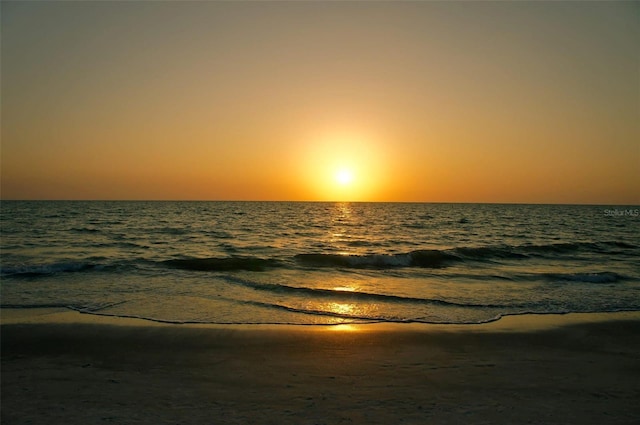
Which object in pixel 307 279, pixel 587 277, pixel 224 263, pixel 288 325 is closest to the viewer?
pixel 288 325

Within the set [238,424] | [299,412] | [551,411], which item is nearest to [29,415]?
[238,424]

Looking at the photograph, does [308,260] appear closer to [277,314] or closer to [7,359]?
[277,314]

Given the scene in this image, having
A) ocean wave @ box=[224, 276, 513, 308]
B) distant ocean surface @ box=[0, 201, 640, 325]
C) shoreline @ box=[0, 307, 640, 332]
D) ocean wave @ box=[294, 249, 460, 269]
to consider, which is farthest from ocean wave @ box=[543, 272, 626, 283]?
ocean wave @ box=[224, 276, 513, 308]

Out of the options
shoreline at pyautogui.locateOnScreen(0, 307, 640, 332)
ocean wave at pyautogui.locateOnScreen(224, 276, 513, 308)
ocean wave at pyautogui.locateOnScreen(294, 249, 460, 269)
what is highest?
shoreline at pyautogui.locateOnScreen(0, 307, 640, 332)

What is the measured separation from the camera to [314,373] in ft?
24.2

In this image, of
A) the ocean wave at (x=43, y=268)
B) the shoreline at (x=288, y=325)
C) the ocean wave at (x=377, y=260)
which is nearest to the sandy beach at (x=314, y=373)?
the shoreline at (x=288, y=325)

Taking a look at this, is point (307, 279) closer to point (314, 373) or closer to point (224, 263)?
point (224, 263)

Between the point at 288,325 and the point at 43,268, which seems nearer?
the point at 288,325

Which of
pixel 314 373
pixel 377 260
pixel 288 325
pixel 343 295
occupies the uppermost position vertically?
pixel 314 373

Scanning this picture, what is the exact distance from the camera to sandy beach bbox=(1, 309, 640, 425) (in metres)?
5.80

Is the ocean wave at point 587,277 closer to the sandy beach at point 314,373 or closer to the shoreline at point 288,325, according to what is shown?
the shoreline at point 288,325

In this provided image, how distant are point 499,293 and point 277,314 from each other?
8689 mm

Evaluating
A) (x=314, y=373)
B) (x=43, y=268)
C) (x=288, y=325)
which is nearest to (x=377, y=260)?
(x=288, y=325)

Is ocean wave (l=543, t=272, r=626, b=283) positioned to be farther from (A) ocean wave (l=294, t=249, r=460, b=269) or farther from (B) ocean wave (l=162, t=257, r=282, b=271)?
(B) ocean wave (l=162, t=257, r=282, b=271)
